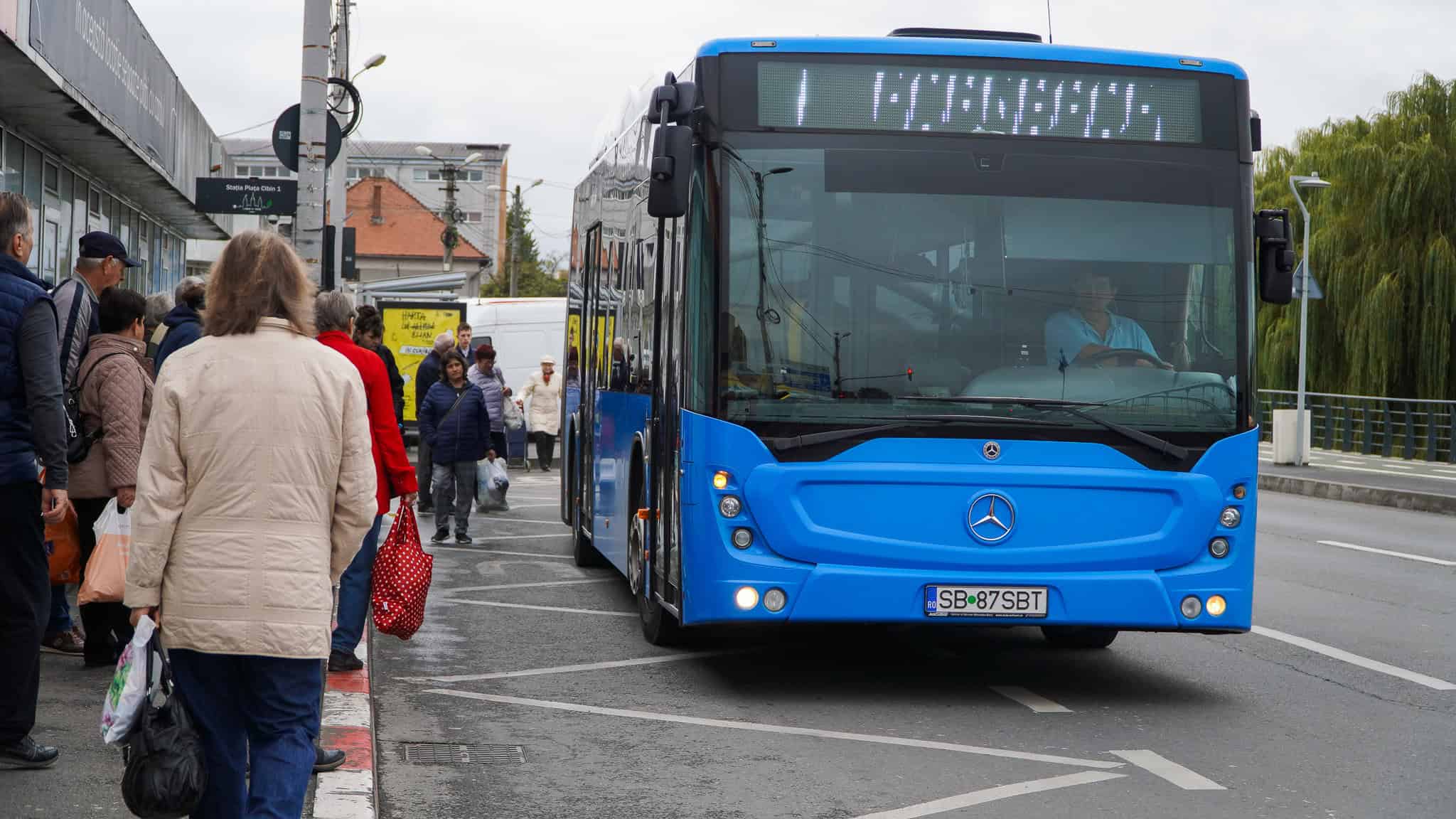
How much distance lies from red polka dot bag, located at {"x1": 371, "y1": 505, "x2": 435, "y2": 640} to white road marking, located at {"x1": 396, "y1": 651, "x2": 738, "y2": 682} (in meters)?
1.25

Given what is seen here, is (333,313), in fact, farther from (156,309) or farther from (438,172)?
(438,172)

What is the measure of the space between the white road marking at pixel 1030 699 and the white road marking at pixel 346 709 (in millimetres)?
2983

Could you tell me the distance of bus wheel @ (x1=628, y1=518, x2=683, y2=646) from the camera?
9531 millimetres

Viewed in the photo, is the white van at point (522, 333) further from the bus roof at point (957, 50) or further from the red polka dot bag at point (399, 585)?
the red polka dot bag at point (399, 585)

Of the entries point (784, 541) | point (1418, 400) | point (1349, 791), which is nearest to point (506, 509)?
point (784, 541)

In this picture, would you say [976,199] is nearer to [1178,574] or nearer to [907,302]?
[907,302]

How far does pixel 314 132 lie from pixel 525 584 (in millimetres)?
3504

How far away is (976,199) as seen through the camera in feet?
26.8

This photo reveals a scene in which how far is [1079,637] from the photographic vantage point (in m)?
10.1

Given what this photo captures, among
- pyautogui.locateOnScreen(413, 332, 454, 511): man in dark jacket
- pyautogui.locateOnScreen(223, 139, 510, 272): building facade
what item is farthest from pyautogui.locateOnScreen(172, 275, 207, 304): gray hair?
pyautogui.locateOnScreen(223, 139, 510, 272): building facade

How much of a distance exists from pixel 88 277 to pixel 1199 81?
5.08 meters

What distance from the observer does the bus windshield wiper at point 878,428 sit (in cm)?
791

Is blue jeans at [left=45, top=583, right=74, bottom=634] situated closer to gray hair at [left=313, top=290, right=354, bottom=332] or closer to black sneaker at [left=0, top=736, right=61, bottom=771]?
gray hair at [left=313, top=290, right=354, bottom=332]

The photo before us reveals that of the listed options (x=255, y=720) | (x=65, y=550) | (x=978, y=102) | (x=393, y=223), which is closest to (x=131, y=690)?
(x=255, y=720)
